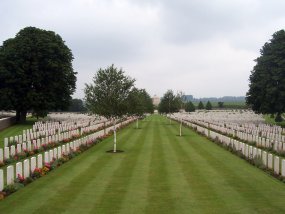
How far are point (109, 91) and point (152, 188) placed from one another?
44.4 feet

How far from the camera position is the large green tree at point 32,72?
47250mm

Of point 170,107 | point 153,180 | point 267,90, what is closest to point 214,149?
point 153,180

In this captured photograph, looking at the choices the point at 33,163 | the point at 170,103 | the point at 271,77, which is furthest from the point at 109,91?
the point at 170,103

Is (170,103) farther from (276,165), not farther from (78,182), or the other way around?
(78,182)

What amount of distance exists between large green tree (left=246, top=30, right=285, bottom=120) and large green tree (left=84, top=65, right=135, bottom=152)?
26.1 meters

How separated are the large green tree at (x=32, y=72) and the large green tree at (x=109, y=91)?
23.1 m

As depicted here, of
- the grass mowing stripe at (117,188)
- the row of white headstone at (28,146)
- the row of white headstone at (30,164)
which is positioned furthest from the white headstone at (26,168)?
the row of white headstone at (28,146)

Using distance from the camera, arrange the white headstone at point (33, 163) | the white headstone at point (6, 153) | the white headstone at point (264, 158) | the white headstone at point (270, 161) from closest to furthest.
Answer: the white headstone at point (33, 163)
the white headstone at point (270, 161)
the white headstone at point (264, 158)
the white headstone at point (6, 153)

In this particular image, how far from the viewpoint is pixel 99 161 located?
19781 mm

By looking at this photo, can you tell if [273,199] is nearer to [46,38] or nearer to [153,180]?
[153,180]

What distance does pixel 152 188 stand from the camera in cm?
1336

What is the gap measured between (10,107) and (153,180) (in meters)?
36.3

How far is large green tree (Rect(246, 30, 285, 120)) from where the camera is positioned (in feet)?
155

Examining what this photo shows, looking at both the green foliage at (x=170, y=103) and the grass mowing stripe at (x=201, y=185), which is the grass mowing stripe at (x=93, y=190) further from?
the green foliage at (x=170, y=103)
